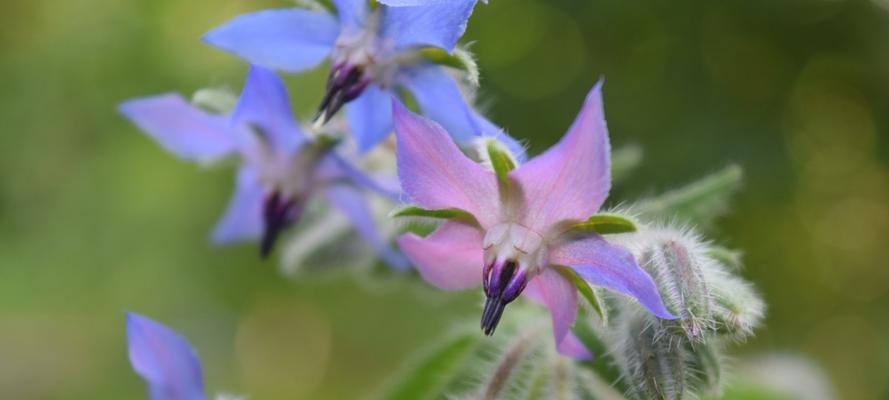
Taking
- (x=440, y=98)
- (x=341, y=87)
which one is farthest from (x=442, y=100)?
(x=341, y=87)

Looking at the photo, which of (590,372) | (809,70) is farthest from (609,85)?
(590,372)

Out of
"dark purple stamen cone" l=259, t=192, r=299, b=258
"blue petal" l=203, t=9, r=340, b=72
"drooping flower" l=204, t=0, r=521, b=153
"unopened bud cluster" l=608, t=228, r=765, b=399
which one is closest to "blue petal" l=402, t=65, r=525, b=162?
"drooping flower" l=204, t=0, r=521, b=153

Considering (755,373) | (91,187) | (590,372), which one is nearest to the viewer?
(590,372)

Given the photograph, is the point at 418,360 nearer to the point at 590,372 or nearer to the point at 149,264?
the point at 590,372

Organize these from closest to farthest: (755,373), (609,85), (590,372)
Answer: (590,372) → (755,373) → (609,85)

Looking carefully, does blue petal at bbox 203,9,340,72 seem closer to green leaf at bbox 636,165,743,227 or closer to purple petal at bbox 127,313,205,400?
purple petal at bbox 127,313,205,400

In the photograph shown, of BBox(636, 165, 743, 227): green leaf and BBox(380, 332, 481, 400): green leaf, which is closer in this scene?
BBox(636, 165, 743, 227): green leaf
